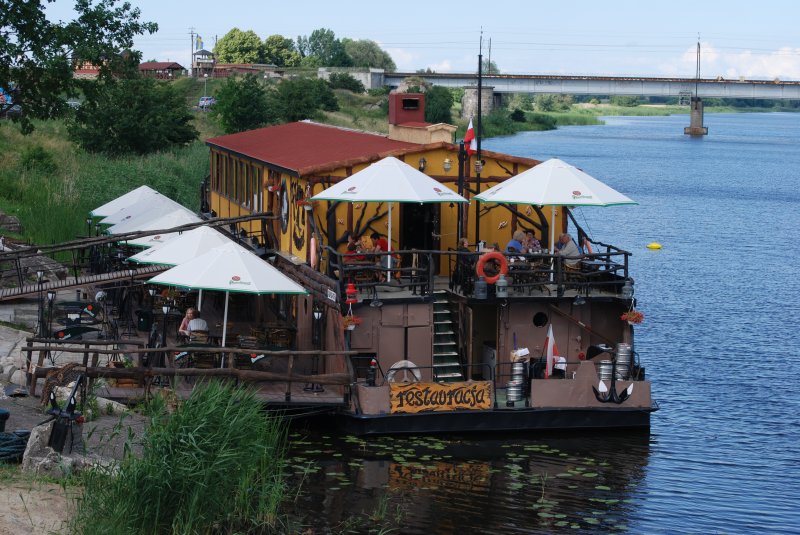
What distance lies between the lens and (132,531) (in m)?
14.8

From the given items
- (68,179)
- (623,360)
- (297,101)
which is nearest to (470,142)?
(623,360)

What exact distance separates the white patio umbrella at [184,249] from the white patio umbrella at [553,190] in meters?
5.88

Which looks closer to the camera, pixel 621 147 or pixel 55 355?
pixel 55 355

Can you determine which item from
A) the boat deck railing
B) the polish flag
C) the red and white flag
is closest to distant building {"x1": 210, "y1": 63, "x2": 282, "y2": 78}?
the red and white flag

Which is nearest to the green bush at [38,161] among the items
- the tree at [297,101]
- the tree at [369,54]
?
the tree at [297,101]

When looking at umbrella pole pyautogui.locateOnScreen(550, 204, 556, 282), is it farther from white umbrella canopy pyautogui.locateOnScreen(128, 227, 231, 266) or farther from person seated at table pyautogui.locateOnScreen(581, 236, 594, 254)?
white umbrella canopy pyautogui.locateOnScreen(128, 227, 231, 266)

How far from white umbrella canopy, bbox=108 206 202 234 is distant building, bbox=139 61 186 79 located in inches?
3690

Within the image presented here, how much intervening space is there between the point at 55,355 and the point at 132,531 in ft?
31.3

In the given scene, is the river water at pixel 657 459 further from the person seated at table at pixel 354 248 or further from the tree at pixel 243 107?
the tree at pixel 243 107

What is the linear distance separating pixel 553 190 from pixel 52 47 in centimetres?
1729

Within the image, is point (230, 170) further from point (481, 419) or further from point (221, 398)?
point (221, 398)

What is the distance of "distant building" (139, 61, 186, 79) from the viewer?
12625 cm

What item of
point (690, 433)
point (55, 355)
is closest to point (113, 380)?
point (55, 355)

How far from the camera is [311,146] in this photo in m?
31.6
